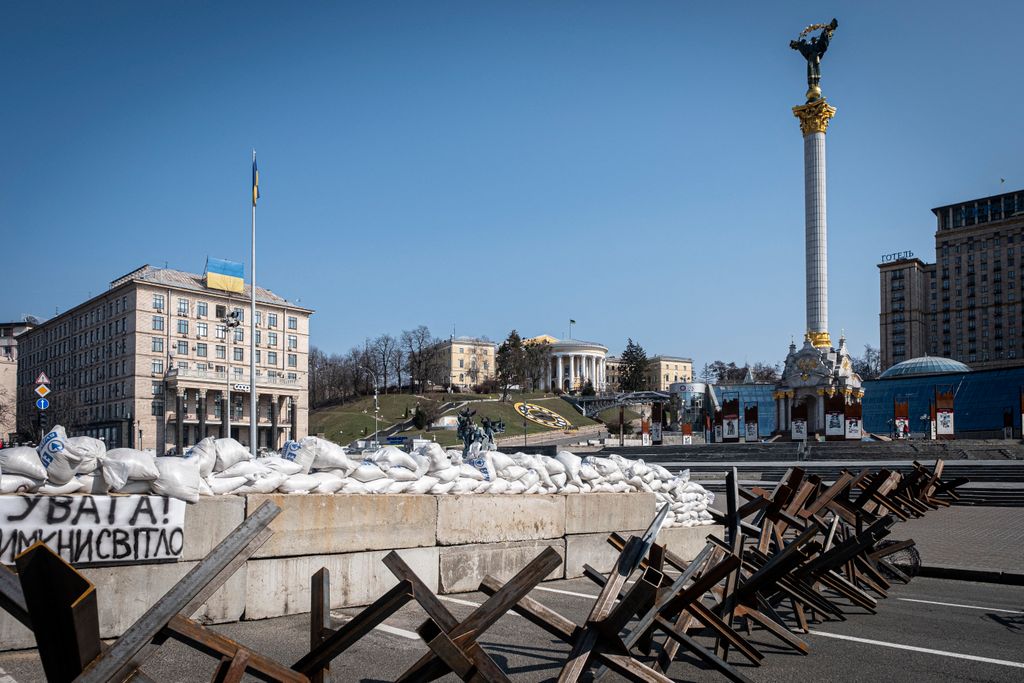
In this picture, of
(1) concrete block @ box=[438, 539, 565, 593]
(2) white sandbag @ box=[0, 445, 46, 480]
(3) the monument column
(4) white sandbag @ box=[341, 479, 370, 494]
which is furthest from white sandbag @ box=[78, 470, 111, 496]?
(3) the monument column

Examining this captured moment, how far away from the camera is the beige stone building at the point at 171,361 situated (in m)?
77.3

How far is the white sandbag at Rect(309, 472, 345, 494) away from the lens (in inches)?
292

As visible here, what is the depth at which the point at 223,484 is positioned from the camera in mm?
6781

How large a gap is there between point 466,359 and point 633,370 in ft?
114

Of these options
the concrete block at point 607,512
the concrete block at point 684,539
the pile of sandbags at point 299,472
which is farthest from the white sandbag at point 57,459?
the concrete block at point 684,539

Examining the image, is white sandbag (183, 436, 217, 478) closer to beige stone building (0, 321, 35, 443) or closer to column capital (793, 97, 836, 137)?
column capital (793, 97, 836, 137)

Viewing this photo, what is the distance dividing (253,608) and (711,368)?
567 feet

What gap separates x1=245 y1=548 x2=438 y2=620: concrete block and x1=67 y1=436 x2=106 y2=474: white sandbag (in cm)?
145

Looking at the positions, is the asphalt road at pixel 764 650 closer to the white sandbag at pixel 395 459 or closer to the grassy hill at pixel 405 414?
the white sandbag at pixel 395 459

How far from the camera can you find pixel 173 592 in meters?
2.93

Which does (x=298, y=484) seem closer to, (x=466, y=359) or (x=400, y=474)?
(x=400, y=474)

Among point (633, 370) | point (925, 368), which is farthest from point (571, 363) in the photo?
point (925, 368)

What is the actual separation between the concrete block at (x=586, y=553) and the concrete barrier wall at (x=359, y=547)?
12mm

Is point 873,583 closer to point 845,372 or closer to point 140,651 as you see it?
point 140,651
